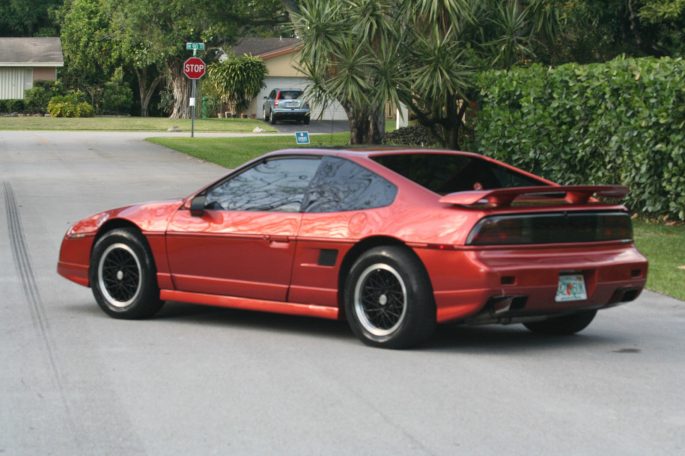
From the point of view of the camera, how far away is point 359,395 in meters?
7.38

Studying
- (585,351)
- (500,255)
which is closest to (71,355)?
(500,255)

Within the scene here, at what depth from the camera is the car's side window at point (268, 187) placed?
30.9ft

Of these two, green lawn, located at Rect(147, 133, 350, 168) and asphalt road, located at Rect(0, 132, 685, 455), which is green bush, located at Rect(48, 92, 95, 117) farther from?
asphalt road, located at Rect(0, 132, 685, 455)

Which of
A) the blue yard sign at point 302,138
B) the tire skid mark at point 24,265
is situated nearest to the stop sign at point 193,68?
the blue yard sign at point 302,138

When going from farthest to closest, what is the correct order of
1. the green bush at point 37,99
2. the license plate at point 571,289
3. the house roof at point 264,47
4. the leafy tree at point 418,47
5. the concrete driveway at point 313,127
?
the green bush at point 37,99, the house roof at point 264,47, the concrete driveway at point 313,127, the leafy tree at point 418,47, the license plate at point 571,289

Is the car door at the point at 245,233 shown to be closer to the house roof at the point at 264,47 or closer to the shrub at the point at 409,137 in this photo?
the shrub at the point at 409,137

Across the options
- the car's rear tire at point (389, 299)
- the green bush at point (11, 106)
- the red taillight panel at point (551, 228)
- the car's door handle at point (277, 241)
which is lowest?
the green bush at point (11, 106)

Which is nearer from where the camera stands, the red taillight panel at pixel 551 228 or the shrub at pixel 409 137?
the red taillight panel at pixel 551 228

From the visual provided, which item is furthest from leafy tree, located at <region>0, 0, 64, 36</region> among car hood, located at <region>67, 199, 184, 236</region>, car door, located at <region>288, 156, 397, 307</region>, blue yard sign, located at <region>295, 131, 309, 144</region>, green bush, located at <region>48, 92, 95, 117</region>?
car door, located at <region>288, 156, 397, 307</region>

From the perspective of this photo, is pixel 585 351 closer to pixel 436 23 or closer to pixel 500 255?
pixel 500 255

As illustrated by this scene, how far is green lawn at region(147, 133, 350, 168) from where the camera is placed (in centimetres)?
3269

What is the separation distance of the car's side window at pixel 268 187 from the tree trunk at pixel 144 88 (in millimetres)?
69979

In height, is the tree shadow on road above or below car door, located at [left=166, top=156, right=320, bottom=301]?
below

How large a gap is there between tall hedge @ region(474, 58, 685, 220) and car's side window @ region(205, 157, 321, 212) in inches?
329
